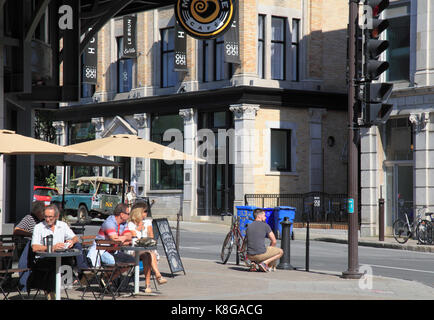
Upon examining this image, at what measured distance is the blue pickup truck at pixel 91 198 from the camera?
35.6 metres

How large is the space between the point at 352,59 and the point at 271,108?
21.4 metres

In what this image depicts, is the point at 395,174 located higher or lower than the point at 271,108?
lower

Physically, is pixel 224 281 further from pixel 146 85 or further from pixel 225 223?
pixel 146 85

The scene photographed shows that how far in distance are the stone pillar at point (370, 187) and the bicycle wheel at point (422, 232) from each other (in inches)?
145

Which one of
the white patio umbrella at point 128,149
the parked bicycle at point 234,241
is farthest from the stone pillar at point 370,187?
the white patio umbrella at point 128,149

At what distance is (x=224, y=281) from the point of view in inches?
581

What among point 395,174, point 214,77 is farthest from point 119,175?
point 395,174

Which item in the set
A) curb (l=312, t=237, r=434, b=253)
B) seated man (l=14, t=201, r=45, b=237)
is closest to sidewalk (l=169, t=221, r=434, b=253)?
curb (l=312, t=237, r=434, b=253)

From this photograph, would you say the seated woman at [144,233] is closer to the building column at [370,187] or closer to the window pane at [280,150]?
the building column at [370,187]

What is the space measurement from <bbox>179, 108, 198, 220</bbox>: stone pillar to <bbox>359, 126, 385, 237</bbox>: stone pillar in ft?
34.1

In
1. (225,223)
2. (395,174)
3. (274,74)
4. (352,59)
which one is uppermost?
(274,74)

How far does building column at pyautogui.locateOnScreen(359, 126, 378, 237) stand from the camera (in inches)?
1152

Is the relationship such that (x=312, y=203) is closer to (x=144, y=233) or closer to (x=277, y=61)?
(x=277, y=61)

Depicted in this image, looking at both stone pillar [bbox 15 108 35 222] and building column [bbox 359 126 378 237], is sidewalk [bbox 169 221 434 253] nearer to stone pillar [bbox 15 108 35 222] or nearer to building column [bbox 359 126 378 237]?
building column [bbox 359 126 378 237]
